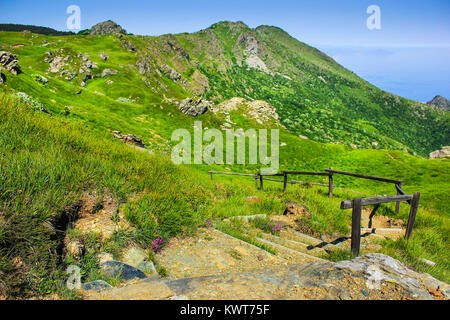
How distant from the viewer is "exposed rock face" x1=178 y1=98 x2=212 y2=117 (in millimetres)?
67125

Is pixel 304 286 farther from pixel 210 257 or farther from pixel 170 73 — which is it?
pixel 170 73

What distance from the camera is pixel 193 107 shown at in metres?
69.2

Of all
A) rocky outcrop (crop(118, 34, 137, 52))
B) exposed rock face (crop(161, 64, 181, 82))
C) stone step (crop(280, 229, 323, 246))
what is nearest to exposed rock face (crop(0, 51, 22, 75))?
stone step (crop(280, 229, 323, 246))

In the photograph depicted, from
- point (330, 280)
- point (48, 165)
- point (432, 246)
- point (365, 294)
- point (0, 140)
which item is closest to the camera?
point (365, 294)

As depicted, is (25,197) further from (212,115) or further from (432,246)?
(212,115)

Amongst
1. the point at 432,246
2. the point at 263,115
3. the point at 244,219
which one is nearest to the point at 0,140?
the point at 244,219

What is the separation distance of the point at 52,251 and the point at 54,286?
2.22ft

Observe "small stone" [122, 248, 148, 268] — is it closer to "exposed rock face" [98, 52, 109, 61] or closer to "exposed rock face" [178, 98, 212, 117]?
"exposed rock face" [178, 98, 212, 117]

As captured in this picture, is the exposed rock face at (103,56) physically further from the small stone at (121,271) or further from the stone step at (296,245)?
the small stone at (121,271)

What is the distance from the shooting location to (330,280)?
418cm

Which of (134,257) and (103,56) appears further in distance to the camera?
(103,56)

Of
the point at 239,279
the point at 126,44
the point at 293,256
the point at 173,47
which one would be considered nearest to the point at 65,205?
the point at 239,279

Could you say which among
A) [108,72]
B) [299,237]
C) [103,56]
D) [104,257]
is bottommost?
[299,237]

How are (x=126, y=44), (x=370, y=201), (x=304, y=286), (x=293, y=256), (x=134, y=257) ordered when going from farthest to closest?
(x=126, y=44) → (x=370, y=201) → (x=293, y=256) → (x=134, y=257) → (x=304, y=286)
